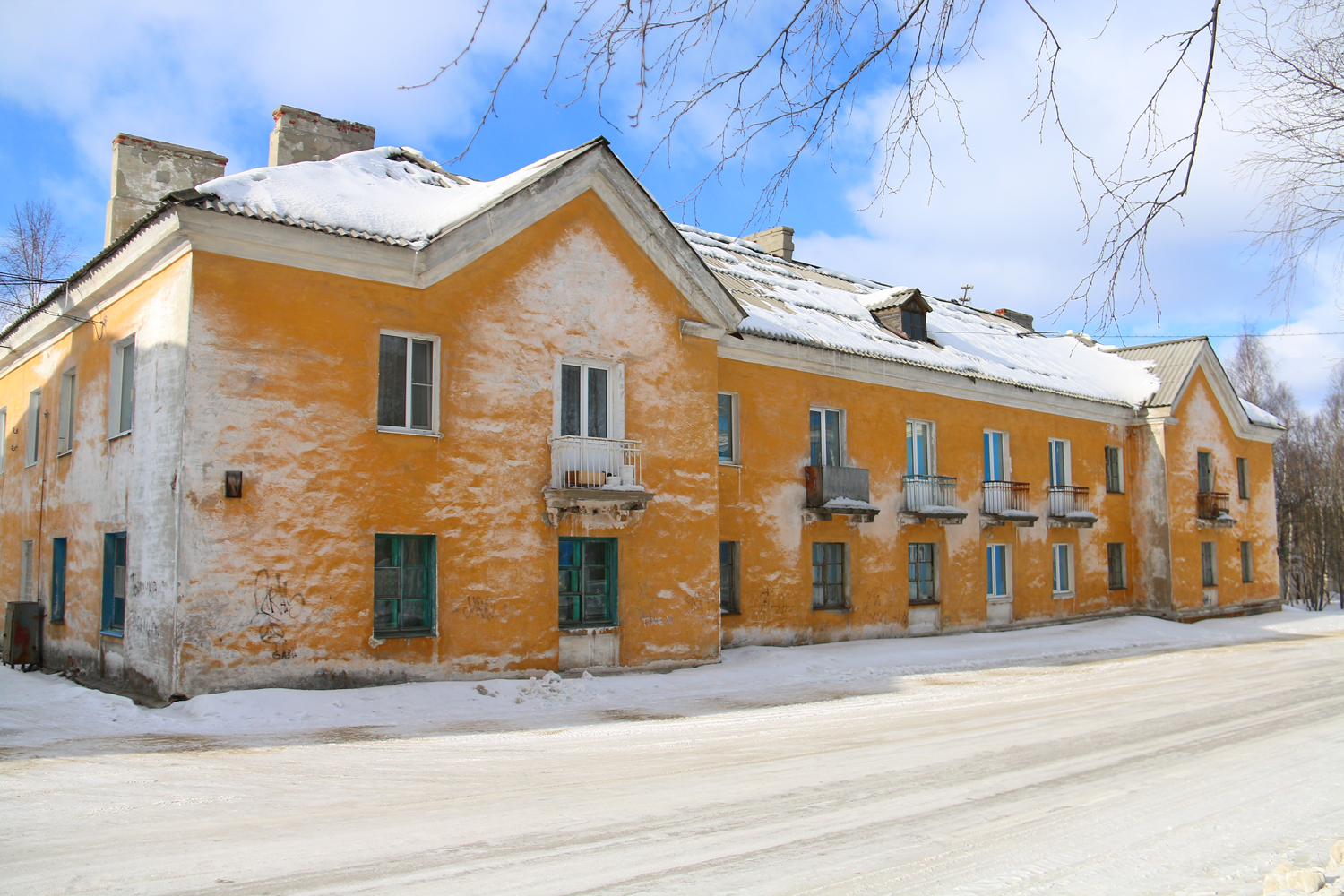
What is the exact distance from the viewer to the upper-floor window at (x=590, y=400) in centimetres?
1384

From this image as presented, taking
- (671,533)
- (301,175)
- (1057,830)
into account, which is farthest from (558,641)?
(1057,830)

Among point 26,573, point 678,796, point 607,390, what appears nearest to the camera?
point 678,796

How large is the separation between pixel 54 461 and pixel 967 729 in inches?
582

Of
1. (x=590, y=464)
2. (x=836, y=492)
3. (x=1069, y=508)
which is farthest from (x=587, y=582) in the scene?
(x=1069, y=508)

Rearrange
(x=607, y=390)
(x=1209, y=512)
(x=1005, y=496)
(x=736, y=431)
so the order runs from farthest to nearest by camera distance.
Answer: (x=1209, y=512) < (x=1005, y=496) < (x=736, y=431) < (x=607, y=390)

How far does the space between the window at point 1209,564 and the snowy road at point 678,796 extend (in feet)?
58.4

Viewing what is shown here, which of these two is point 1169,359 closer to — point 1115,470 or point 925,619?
point 1115,470

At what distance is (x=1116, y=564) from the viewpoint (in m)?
26.5

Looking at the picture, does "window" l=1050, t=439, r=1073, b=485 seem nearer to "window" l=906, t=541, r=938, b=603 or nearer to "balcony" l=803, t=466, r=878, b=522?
"window" l=906, t=541, r=938, b=603

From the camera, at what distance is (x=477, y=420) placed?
500 inches

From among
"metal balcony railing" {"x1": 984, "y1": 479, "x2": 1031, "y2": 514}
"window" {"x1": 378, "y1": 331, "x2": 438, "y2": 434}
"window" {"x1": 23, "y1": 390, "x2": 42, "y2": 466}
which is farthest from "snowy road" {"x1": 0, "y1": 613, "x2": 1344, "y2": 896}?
"metal balcony railing" {"x1": 984, "y1": 479, "x2": 1031, "y2": 514}

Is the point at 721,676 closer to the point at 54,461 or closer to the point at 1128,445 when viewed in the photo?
the point at 54,461

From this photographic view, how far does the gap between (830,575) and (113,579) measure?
12536 millimetres

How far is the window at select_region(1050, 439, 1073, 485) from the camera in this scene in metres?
24.4
